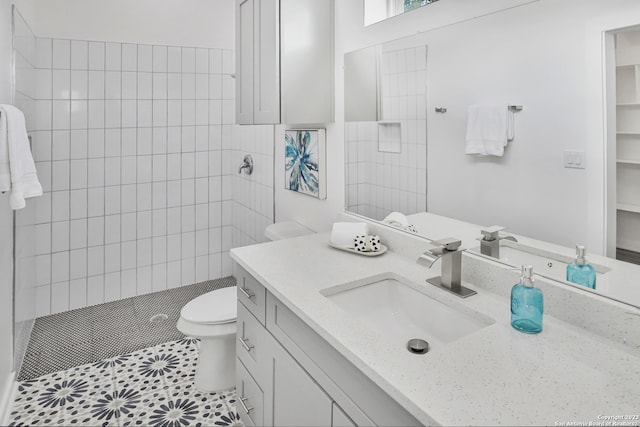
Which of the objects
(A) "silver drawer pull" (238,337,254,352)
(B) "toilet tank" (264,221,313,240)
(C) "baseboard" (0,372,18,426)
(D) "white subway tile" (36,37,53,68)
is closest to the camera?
(A) "silver drawer pull" (238,337,254,352)

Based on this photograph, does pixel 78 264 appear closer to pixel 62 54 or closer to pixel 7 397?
pixel 7 397

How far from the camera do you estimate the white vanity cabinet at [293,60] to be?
6.29 ft

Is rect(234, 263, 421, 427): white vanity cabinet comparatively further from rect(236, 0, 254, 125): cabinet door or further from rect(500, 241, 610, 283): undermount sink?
rect(236, 0, 254, 125): cabinet door

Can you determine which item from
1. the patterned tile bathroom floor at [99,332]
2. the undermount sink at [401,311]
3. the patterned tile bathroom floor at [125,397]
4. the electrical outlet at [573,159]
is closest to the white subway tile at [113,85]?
the patterned tile bathroom floor at [99,332]

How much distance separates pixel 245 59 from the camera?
7.34 feet

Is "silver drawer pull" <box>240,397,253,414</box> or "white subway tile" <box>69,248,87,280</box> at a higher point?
"white subway tile" <box>69,248,87,280</box>

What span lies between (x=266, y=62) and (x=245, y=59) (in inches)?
11.5

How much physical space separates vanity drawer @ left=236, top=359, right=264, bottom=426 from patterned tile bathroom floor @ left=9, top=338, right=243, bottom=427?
0.26 meters

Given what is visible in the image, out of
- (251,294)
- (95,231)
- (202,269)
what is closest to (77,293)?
(95,231)

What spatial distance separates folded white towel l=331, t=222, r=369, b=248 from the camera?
1.70 meters

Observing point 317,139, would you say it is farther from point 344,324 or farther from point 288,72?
point 344,324

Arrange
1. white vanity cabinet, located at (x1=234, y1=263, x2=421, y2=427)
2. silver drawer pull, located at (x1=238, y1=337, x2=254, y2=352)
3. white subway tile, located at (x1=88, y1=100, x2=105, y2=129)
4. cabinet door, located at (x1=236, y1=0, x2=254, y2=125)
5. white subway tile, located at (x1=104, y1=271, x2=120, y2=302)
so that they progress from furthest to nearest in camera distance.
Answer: white subway tile, located at (x1=104, y1=271, x2=120, y2=302) < white subway tile, located at (x1=88, y1=100, x2=105, y2=129) < cabinet door, located at (x1=236, y1=0, x2=254, y2=125) < silver drawer pull, located at (x1=238, y1=337, x2=254, y2=352) < white vanity cabinet, located at (x1=234, y1=263, x2=421, y2=427)

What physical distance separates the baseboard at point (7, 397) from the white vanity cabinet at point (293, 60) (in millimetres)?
1780

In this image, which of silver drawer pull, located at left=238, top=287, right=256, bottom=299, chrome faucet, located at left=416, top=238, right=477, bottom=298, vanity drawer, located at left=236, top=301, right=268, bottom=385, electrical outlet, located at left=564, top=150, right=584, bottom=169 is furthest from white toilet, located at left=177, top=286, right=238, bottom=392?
electrical outlet, located at left=564, top=150, right=584, bottom=169
